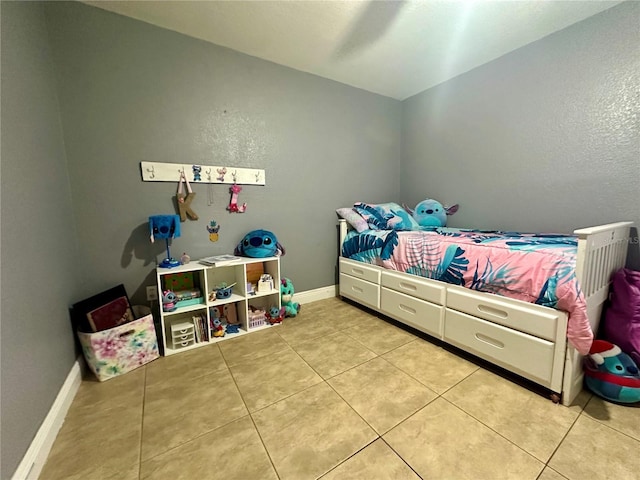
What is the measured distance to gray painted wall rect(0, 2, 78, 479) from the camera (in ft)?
3.04

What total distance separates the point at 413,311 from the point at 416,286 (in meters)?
0.20

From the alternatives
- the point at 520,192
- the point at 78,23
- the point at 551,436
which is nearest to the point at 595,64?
the point at 520,192

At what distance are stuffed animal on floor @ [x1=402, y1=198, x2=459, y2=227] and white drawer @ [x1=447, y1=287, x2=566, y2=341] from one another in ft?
3.65

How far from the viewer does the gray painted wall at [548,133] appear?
5.57 ft

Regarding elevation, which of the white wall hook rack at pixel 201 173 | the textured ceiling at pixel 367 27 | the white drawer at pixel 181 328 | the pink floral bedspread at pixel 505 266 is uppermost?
the textured ceiling at pixel 367 27

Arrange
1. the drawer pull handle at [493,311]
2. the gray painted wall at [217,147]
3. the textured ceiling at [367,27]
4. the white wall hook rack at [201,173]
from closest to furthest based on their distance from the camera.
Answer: the gray painted wall at [217,147]
the drawer pull handle at [493,311]
the textured ceiling at [367,27]
the white wall hook rack at [201,173]

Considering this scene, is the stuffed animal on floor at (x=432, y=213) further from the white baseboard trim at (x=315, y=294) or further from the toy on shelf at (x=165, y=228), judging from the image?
the toy on shelf at (x=165, y=228)

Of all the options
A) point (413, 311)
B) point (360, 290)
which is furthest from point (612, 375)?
point (360, 290)

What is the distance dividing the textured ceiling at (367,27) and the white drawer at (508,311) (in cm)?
189

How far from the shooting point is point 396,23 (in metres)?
1.81

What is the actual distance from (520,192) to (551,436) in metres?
1.85

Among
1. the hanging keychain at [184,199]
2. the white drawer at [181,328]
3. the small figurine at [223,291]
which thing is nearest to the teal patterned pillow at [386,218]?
the small figurine at [223,291]

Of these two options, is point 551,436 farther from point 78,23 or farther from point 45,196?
point 78,23

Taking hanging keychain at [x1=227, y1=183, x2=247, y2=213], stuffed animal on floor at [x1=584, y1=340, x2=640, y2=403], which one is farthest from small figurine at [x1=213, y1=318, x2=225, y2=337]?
stuffed animal on floor at [x1=584, y1=340, x2=640, y2=403]
